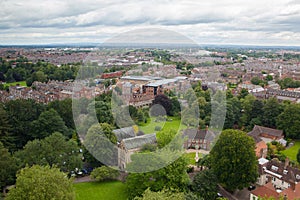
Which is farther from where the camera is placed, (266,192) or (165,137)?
(165,137)

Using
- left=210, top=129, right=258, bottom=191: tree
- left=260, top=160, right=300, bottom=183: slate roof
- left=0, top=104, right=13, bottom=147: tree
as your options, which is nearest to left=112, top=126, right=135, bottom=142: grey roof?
left=210, top=129, right=258, bottom=191: tree

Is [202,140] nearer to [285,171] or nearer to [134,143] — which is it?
[285,171]

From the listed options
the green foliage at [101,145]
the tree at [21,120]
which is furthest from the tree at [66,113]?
the green foliage at [101,145]

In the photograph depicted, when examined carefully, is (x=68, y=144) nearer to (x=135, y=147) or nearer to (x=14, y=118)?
(x=135, y=147)

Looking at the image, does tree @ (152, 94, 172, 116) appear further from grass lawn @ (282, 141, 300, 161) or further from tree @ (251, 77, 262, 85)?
tree @ (251, 77, 262, 85)

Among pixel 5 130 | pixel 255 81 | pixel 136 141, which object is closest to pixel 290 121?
pixel 136 141

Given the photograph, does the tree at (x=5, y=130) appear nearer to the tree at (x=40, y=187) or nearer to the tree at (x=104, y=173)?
the tree at (x=104, y=173)
